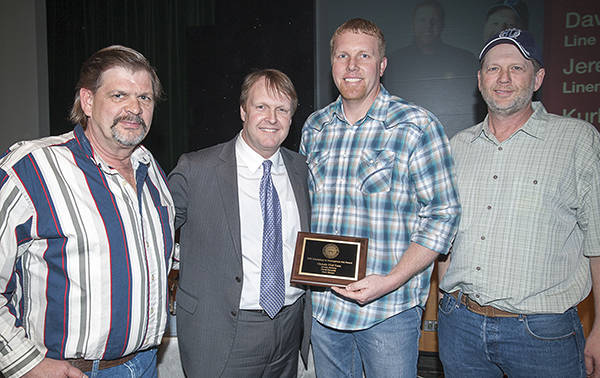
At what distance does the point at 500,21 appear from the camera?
3299 millimetres

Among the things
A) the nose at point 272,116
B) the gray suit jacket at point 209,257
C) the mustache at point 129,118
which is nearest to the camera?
the mustache at point 129,118

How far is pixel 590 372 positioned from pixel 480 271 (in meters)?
0.58

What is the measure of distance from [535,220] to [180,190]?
1475 millimetres

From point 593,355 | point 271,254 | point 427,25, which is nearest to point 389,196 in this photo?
point 271,254

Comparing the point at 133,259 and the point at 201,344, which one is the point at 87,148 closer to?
the point at 133,259

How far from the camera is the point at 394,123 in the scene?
5.81 feet

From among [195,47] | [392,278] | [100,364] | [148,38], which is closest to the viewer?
[100,364]

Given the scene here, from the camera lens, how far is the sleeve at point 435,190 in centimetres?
169

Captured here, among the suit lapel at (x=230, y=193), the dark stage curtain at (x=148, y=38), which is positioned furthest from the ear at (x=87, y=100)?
the dark stage curtain at (x=148, y=38)

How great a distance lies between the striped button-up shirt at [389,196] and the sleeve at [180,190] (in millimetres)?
600

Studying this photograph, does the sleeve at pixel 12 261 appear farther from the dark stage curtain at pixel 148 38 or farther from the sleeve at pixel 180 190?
the dark stage curtain at pixel 148 38

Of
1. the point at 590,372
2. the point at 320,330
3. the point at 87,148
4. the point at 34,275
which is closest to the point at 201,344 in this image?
the point at 320,330

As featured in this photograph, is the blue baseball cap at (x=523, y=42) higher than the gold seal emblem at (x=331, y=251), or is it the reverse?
the blue baseball cap at (x=523, y=42)

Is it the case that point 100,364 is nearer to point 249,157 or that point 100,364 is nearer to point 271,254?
point 271,254
